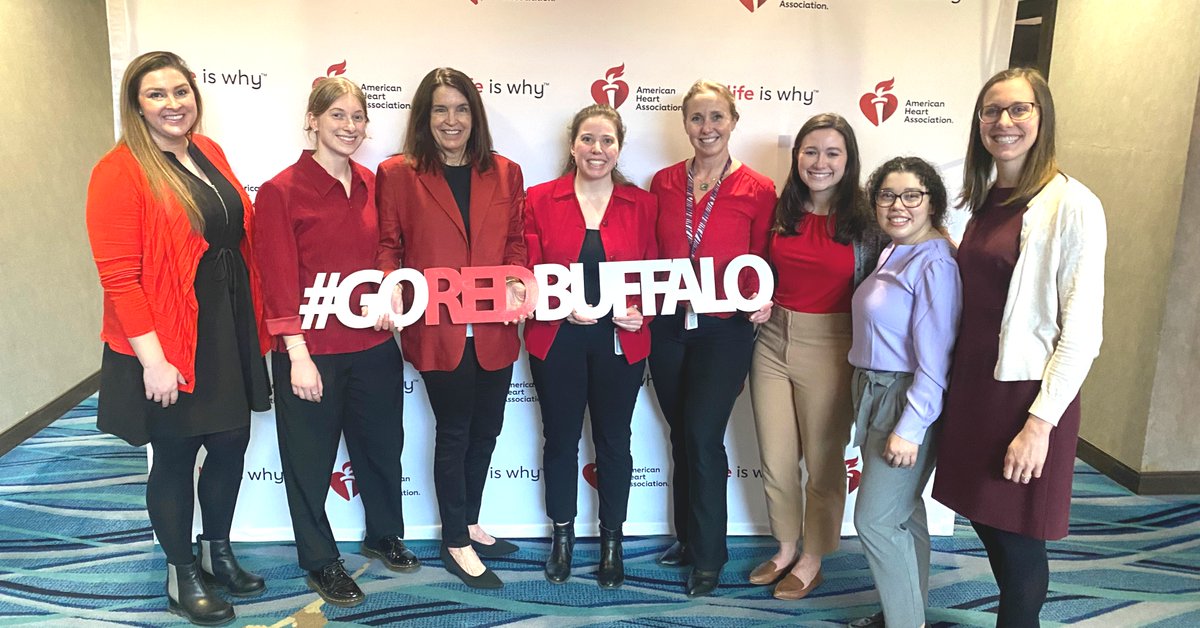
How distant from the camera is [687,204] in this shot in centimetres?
253

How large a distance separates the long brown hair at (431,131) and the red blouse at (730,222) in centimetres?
66

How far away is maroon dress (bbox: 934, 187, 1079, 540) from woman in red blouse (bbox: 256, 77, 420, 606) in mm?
1792

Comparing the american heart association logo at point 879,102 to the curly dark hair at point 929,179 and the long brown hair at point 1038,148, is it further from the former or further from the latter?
the long brown hair at point 1038,148

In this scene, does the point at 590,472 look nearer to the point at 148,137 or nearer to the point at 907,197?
the point at 907,197

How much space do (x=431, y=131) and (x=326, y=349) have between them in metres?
0.79

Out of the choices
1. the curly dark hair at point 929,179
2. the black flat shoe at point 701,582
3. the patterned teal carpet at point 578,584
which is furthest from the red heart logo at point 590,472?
the curly dark hair at point 929,179

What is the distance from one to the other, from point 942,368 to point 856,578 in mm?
1175

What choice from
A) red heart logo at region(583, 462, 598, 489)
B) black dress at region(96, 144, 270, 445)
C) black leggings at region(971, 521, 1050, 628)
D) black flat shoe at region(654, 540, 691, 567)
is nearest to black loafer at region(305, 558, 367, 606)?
black dress at region(96, 144, 270, 445)

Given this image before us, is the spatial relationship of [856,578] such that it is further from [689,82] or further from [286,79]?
[286,79]

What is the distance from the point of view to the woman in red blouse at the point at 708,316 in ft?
8.05

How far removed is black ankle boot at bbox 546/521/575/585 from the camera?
8.95 feet

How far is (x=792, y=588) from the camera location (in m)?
2.65

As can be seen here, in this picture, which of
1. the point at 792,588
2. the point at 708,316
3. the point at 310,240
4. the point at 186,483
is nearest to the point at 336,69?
the point at 310,240

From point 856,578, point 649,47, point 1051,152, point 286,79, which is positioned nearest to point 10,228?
point 286,79
